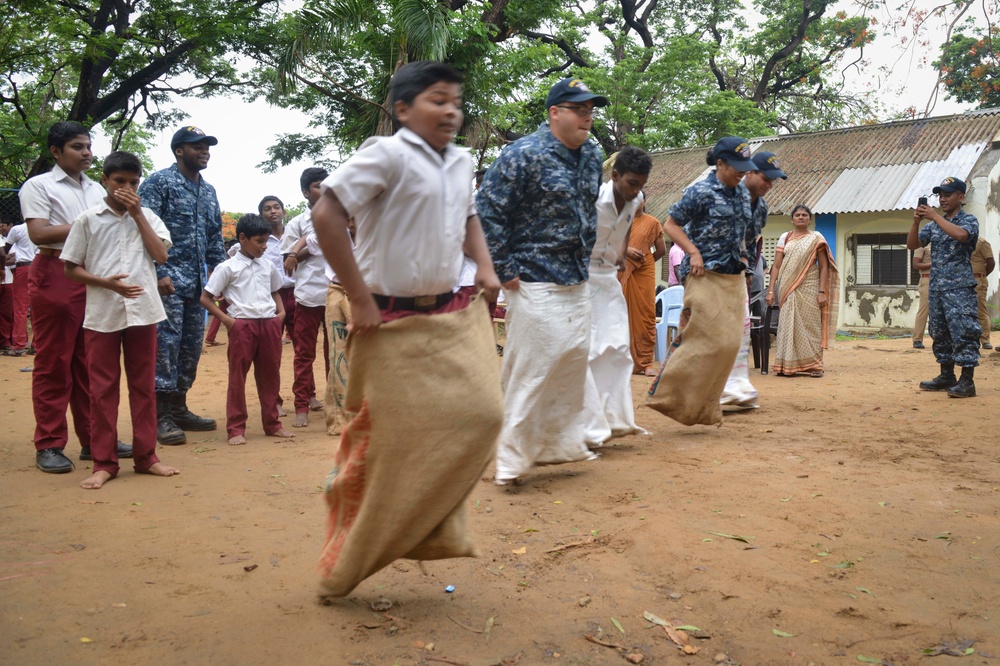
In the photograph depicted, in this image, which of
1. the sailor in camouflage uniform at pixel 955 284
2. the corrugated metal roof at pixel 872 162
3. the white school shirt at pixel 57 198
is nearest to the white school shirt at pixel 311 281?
the white school shirt at pixel 57 198

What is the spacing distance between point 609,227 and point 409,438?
9.67 feet

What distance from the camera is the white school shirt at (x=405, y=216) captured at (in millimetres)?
2844

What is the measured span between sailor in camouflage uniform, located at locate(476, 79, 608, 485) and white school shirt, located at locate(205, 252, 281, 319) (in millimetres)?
2252

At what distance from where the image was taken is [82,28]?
1443 centimetres

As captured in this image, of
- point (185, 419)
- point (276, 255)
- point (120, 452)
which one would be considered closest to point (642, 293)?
point (276, 255)

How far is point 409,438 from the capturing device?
2.89 m

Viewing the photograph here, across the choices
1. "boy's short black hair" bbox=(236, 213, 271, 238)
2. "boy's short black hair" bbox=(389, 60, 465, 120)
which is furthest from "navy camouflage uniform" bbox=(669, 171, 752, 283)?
"boy's short black hair" bbox=(389, 60, 465, 120)

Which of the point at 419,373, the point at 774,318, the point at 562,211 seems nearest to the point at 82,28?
the point at 774,318

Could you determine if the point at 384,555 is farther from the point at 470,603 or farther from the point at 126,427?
the point at 126,427

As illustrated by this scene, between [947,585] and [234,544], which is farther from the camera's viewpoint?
[234,544]

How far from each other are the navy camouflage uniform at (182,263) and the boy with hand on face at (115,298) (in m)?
0.90

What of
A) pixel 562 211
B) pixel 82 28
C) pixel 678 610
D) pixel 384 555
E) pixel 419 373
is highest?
pixel 82 28

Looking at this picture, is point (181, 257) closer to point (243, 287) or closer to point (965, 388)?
point (243, 287)

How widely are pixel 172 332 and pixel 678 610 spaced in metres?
4.12
